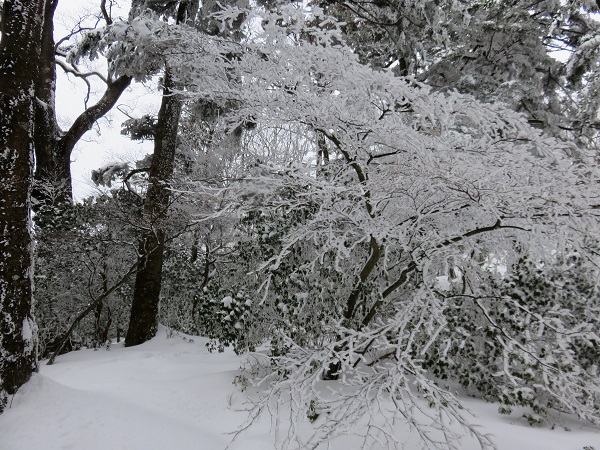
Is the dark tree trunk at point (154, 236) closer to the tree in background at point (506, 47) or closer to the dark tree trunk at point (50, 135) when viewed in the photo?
the dark tree trunk at point (50, 135)

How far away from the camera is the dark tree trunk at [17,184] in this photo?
4.12 meters

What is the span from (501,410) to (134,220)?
22.0 feet

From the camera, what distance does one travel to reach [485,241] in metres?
3.94

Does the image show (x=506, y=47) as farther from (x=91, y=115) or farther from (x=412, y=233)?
(x=91, y=115)

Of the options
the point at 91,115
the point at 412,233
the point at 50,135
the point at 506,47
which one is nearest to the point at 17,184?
the point at 412,233

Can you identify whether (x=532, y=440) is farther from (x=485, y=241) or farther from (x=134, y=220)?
(x=134, y=220)

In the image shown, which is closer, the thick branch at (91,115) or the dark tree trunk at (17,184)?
the dark tree trunk at (17,184)

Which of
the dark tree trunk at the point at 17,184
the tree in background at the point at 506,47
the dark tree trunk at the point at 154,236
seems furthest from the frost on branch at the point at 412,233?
the tree in background at the point at 506,47

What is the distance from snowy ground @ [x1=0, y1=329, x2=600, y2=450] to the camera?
11.6 feet

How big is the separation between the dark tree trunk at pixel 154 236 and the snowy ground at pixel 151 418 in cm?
175

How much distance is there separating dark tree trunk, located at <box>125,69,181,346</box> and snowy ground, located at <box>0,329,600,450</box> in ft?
5.73

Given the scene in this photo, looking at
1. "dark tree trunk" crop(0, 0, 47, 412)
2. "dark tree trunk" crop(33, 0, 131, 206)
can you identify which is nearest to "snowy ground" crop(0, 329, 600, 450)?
"dark tree trunk" crop(0, 0, 47, 412)

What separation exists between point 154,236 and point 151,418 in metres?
3.94

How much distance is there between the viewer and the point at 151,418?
4.07 meters
